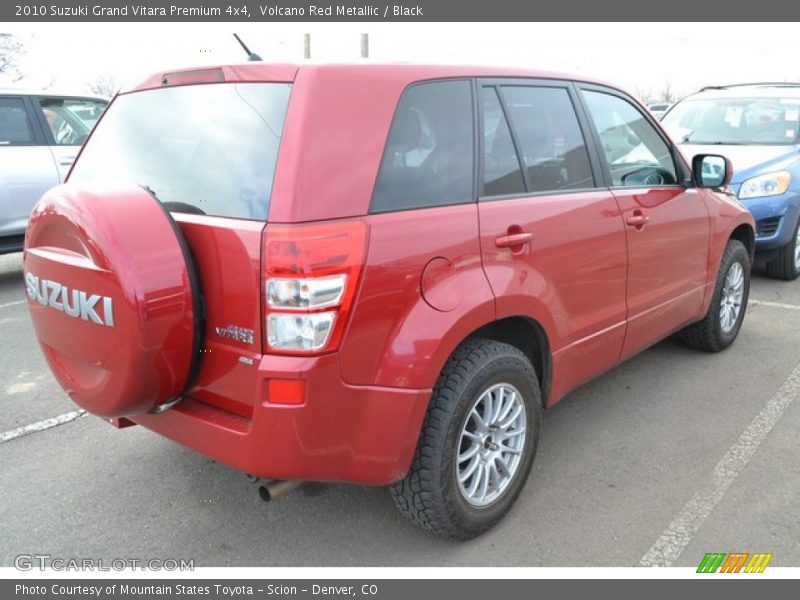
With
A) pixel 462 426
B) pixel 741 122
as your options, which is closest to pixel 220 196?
pixel 462 426

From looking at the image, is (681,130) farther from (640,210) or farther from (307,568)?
(307,568)

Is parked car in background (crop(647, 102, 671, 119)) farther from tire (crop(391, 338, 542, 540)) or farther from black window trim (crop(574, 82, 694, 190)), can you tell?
tire (crop(391, 338, 542, 540))

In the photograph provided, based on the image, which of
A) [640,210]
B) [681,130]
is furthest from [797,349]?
[681,130]

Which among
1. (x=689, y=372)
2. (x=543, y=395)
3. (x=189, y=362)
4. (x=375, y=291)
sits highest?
(x=375, y=291)

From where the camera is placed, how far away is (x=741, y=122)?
691 cm

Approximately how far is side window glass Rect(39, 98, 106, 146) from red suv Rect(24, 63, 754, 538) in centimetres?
481

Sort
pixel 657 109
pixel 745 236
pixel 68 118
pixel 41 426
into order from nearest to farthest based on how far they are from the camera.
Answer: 1. pixel 41 426
2. pixel 745 236
3. pixel 68 118
4. pixel 657 109

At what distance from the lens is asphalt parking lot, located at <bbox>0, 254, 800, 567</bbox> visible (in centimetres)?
258

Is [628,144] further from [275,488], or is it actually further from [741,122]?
[741,122]

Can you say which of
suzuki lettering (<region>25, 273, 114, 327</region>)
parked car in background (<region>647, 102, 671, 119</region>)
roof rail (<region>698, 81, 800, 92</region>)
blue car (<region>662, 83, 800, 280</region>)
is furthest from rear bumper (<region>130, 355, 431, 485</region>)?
parked car in background (<region>647, 102, 671, 119</region>)

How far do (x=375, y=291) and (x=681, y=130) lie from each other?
618 cm

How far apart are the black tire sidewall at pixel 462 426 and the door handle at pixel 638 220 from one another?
1.02 meters

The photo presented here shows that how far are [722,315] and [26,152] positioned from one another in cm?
650

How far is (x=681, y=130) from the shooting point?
7.16 metres
